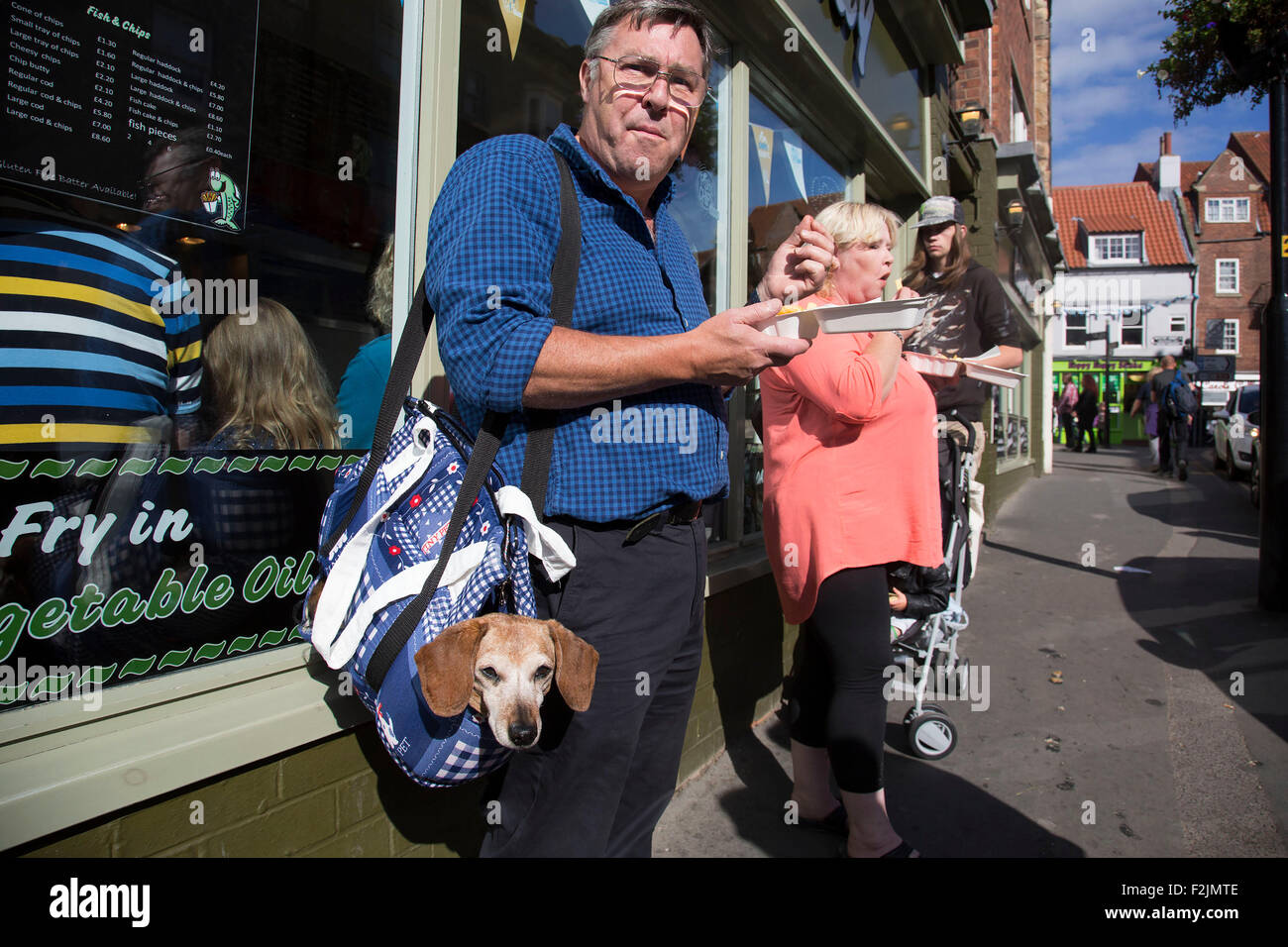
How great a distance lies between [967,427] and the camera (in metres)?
3.86

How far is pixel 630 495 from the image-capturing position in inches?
58.6

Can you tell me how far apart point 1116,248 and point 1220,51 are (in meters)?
40.8

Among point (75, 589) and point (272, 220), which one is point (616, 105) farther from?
point (75, 589)

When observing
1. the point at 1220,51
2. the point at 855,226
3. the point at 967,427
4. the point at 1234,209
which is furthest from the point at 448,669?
the point at 1234,209

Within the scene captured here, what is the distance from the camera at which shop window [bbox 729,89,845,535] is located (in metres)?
4.25

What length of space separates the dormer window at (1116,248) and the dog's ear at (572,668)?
4711 cm

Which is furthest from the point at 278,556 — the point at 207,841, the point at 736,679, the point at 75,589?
the point at 736,679

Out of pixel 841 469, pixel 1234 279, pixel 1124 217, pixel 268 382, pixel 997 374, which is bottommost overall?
pixel 841 469

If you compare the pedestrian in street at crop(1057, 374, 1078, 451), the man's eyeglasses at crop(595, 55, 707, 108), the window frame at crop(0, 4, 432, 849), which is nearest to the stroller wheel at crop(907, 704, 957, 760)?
the window frame at crop(0, 4, 432, 849)

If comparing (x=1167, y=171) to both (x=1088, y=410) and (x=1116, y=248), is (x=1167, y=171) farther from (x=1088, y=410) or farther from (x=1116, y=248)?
(x=1088, y=410)

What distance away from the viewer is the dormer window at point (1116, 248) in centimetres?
4016

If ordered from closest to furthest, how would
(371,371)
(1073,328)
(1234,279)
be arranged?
(371,371) < (1073,328) < (1234,279)

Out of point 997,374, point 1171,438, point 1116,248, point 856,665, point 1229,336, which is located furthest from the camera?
point 1229,336

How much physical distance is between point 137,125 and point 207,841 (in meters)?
1.50
